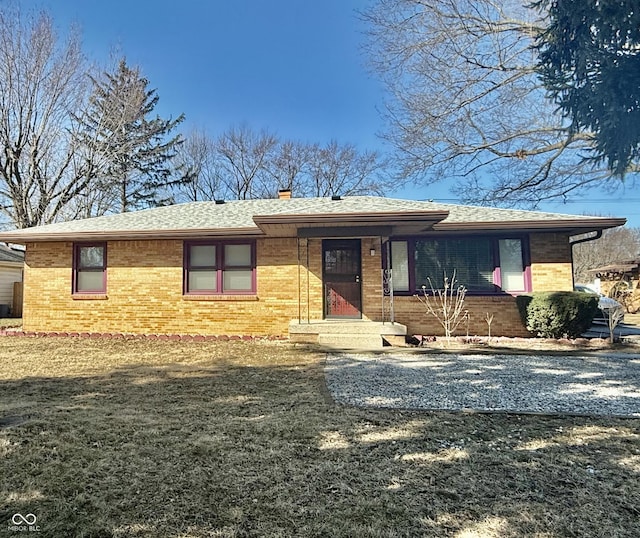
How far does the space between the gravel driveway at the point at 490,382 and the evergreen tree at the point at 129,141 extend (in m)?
17.1

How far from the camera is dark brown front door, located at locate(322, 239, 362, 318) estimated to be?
9508 mm

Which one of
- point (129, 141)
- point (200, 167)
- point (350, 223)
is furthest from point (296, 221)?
point (200, 167)

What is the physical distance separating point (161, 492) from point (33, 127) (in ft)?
62.3

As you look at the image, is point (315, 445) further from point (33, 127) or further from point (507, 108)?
point (33, 127)

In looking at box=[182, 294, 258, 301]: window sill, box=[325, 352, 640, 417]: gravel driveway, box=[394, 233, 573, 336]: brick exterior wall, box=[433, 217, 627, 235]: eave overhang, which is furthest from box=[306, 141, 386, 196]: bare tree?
box=[325, 352, 640, 417]: gravel driveway

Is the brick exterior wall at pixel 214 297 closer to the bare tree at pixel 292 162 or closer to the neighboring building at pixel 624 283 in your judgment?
the neighboring building at pixel 624 283

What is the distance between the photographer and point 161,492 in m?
2.45

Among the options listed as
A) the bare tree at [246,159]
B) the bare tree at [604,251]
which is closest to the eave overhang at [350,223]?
the bare tree at [246,159]

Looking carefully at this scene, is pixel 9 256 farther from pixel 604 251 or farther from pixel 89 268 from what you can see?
pixel 604 251

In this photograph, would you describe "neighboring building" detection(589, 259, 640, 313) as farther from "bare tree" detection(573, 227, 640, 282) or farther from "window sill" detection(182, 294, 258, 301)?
"window sill" detection(182, 294, 258, 301)

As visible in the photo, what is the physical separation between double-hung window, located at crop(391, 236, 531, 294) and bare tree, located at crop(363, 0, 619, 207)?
4.02 m

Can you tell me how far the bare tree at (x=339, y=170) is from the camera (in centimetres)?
2602

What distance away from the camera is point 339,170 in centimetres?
2622

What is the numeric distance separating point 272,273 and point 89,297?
16.1ft
